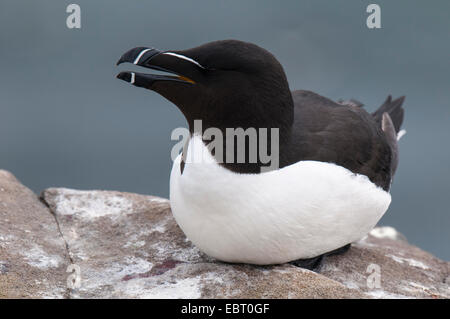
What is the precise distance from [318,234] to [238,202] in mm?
704

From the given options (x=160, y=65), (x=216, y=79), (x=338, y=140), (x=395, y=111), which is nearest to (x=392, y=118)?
(x=395, y=111)

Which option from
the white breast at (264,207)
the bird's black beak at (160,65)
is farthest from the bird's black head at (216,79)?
the white breast at (264,207)

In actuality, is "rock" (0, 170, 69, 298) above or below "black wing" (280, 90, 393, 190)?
below

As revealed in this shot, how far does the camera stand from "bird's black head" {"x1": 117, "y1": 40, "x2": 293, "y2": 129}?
3883mm

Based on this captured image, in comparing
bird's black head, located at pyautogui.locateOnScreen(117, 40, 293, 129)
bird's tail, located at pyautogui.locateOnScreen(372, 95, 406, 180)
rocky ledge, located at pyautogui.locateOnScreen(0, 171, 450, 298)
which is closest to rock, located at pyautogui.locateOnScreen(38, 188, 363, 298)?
rocky ledge, located at pyautogui.locateOnScreen(0, 171, 450, 298)

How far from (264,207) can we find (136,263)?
55.0 inches

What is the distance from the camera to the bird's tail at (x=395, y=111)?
646 cm

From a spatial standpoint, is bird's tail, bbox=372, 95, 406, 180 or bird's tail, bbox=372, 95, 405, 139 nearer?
bird's tail, bbox=372, 95, 406, 180

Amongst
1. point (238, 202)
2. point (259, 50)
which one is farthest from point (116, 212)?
point (259, 50)

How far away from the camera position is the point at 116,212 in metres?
6.07

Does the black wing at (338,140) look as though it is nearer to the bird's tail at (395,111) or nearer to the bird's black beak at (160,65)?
the bird's black beak at (160,65)

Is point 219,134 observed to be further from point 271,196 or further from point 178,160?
point 178,160

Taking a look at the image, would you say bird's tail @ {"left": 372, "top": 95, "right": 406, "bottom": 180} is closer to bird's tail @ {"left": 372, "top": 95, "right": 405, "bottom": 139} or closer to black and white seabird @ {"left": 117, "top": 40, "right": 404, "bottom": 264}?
bird's tail @ {"left": 372, "top": 95, "right": 405, "bottom": 139}

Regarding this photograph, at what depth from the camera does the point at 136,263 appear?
488 cm
